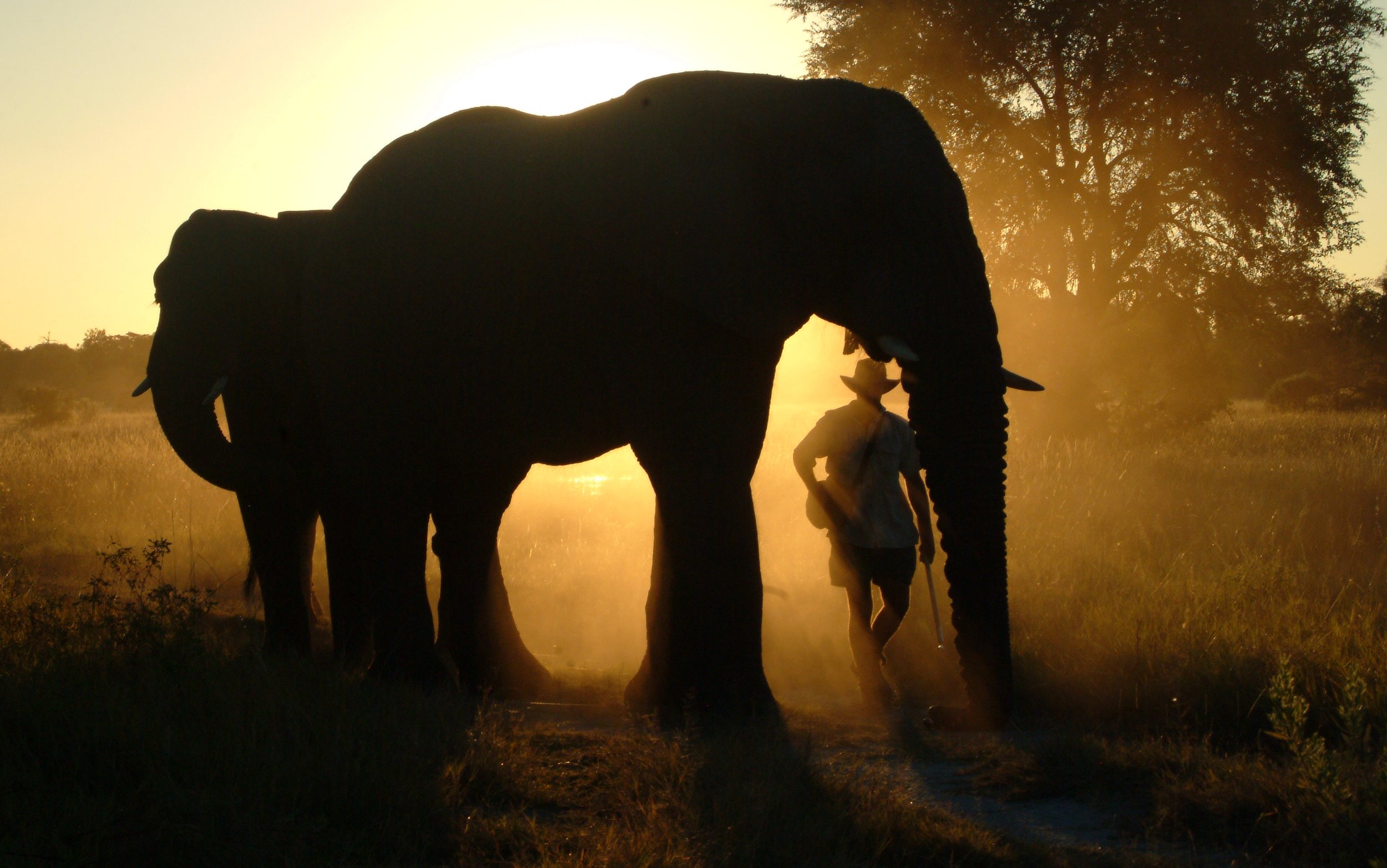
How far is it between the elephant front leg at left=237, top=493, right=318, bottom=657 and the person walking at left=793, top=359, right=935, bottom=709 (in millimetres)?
3414

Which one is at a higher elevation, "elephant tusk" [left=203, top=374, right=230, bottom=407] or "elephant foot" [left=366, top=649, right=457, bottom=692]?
"elephant tusk" [left=203, top=374, right=230, bottom=407]

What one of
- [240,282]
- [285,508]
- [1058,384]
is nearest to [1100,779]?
[285,508]

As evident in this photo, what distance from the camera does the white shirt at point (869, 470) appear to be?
6480 millimetres

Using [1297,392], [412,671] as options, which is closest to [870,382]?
[412,671]

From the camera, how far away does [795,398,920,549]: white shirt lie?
6.48m

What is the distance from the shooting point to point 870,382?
6500 millimetres

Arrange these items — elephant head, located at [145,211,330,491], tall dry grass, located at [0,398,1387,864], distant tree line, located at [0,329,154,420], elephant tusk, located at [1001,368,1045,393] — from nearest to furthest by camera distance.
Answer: tall dry grass, located at [0,398,1387,864] < elephant tusk, located at [1001,368,1045,393] < elephant head, located at [145,211,330,491] < distant tree line, located at [0,329,154,420]

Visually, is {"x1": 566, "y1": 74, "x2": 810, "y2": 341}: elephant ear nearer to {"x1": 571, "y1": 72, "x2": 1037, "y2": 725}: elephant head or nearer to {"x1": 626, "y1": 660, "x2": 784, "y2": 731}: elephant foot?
{"x1": 571, "y1": 72, "x2": 1037, "y2": 725}: elephant head

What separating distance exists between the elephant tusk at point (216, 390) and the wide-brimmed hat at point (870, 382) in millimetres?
4086

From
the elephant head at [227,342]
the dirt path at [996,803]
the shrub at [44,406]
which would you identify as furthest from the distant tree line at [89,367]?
the dirt path at [996,803]

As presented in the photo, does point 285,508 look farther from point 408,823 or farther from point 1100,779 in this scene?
point 1100,779

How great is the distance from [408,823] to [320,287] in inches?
149

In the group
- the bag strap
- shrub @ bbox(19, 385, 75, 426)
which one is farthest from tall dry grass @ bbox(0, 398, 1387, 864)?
shrub @ bbox(19, 385, 75, 426)

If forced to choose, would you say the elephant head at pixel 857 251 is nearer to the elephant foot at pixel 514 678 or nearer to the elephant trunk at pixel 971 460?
the elephant trunk at pixel 971 460
